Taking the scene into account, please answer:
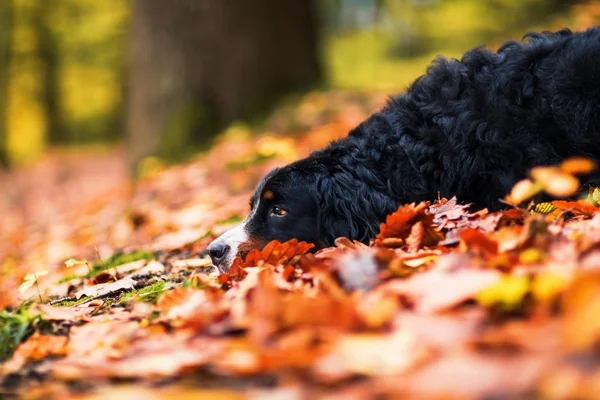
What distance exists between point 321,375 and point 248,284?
105 centimetres

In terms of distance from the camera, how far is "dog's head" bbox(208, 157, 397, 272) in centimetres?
362

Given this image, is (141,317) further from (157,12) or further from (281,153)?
(157,12)

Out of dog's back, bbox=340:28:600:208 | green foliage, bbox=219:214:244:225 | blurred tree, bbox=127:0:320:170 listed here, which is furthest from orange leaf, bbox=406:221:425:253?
blurred tree, bbox=127:0:320:170

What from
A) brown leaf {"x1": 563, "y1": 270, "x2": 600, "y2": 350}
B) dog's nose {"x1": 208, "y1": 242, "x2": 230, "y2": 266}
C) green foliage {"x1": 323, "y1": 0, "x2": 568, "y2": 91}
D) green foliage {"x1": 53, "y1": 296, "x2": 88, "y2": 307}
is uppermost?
green foliage {"x1": 323, "y1": 0, "x2": 568, "y2": 91}

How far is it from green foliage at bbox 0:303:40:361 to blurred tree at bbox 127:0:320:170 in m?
7.45

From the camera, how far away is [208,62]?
9.75 meters

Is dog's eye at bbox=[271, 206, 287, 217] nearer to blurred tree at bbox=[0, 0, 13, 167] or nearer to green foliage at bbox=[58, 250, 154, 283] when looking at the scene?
green foliage at bbox=[58, 250, 154, 283]

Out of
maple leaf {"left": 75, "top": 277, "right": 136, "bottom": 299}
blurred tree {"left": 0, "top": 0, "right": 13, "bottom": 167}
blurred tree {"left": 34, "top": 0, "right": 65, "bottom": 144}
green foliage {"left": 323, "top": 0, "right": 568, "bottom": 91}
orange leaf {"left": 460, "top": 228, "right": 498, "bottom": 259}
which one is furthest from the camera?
blurred tree {"left": 34, "top": 0, "right": 65, "bottom": 144}

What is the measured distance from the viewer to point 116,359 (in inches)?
83.9

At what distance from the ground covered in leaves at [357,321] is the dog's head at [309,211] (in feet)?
1.04

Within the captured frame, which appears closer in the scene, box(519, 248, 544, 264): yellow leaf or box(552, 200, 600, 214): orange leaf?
box(519, 248, 544, 264): yellow leaf

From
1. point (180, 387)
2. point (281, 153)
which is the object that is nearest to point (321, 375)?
point (180, 387)

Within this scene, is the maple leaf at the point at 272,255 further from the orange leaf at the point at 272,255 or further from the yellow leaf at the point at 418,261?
the yellow leaf at the point at 418,261

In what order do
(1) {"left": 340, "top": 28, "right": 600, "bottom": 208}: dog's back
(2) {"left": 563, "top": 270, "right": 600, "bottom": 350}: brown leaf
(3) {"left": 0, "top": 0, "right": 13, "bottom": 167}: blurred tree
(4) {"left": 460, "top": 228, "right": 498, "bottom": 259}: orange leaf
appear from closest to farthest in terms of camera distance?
(2) {"left": 563, "top": 270, "right": 600, "bottom": 350}: brown leaf < (4) {"left": 460, "top": 228, "right": 498, "bottom": 259}: orange leaf < (1) {"left": 340, "top": 28, "right": 600, "bottom": 208}: dog's back < (3) {"left": 0, "top": 0, "right": 13, "bottom": 167}: blurred tree
